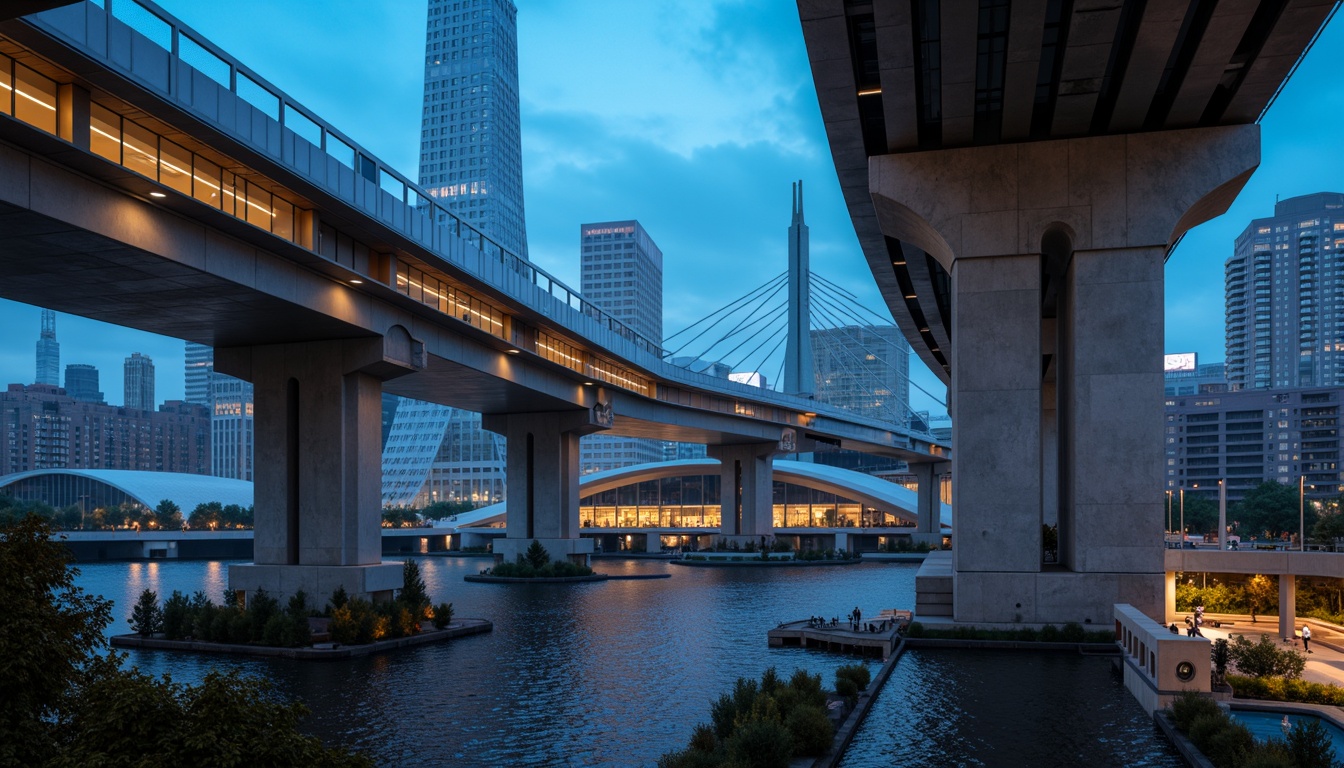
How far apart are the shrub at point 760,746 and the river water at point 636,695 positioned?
2.54 metres

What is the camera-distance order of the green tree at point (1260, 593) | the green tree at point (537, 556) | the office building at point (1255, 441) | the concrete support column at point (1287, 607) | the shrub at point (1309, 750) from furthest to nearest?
1. the office building at point (1255, 441)
2. the green tree at point (537, 556)
3. the green tree at point (1260, 593)
4. the concrete support column at point (1287, 607)
5. the shrub at point (1309, 750)

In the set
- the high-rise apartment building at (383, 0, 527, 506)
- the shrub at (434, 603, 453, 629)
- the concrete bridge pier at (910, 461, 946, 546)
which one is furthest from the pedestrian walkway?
the high-rise apartment building at (383, 0, 527, 506)

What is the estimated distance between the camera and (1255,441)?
182875mm

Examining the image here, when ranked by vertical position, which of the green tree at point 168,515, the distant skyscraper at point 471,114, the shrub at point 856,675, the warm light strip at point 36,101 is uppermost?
the distant skyscraper at point 471,114

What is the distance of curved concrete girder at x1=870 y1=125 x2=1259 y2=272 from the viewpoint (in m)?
34.0

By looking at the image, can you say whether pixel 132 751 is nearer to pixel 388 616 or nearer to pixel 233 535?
pixel 388 616

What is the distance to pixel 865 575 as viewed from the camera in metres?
75.4

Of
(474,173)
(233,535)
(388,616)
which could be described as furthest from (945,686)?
(474,173)

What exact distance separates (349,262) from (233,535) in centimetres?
8231

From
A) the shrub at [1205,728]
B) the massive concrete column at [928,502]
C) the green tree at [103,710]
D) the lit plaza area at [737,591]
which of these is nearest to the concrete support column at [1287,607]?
the lit plaza area at [737,591]

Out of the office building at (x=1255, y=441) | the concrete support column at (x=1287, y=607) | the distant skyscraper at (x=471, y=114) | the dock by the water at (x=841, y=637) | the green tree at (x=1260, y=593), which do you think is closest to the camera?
the dock by the water at (x=841, y=637)

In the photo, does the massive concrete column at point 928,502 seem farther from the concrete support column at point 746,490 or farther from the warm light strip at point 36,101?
the warm light strip at point 36,101

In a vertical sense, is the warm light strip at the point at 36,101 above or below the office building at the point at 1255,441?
above

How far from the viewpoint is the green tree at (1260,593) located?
134 ft
